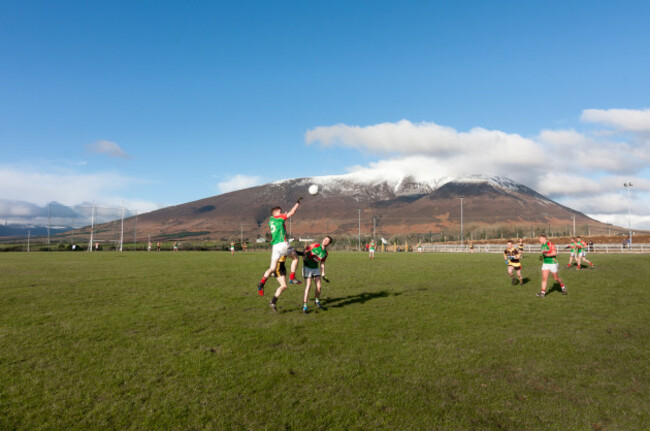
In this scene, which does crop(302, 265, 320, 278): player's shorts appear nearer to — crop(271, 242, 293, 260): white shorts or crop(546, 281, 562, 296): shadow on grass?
crop(271, 242, 293, 260): white shorts

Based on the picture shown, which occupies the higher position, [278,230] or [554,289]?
[278,230]

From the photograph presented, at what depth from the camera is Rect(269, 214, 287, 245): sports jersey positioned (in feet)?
35.4

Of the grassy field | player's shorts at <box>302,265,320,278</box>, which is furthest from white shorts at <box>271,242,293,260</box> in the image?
the grassy field

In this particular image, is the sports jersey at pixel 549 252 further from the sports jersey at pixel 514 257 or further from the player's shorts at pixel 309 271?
the player's shorts at pixel 309 271

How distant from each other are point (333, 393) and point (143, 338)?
14.8 ft

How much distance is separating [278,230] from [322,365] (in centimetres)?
481

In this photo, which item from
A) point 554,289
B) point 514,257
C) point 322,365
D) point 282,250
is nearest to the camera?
point 322,365

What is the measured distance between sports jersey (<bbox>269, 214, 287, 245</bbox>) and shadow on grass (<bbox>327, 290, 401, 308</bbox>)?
2.75 meters

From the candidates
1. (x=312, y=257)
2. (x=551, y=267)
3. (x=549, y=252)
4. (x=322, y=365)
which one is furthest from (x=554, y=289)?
(x=322, y=365)

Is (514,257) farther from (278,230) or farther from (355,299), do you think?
(278,230)

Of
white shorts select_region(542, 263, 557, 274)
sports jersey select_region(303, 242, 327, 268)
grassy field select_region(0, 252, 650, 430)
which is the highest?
sports jersey select_region(303, 242, 327, 268)

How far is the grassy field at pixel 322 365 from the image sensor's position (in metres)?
4.95

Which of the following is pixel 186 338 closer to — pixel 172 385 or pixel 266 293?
pixel 172 385

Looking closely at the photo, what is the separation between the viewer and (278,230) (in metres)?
10.8
